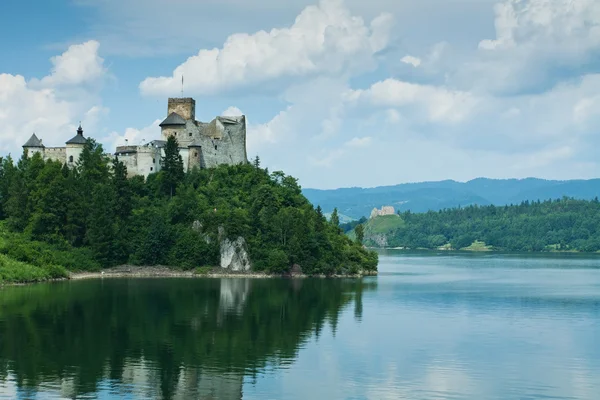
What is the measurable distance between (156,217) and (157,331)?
44667mm

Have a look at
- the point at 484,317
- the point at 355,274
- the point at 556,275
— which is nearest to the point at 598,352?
the point at 484,317

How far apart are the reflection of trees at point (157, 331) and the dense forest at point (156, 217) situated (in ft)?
33.8

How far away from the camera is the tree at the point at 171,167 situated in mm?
101562

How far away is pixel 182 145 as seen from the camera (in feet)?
349

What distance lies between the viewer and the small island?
94.8 meters

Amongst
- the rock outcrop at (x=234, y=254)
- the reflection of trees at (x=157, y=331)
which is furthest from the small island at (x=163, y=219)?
the reflection of trees at (x=157, y=331)

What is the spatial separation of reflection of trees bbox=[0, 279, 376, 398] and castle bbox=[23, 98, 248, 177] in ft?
71.4

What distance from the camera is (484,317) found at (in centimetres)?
6594

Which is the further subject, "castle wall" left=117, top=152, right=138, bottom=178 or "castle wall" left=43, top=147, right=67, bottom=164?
"castle wall" left=43, top=147, right=67, bottom=164

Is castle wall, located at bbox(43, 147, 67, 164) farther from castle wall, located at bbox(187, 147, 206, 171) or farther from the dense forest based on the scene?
castle wall, located at bbox(187, 147, 206, 171)

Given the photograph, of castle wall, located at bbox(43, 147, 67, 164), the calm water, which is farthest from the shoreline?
castle wall, located at bbox(43, 147, 67, 164)

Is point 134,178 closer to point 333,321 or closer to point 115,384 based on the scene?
point 333,321

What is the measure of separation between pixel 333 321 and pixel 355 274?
45551mm

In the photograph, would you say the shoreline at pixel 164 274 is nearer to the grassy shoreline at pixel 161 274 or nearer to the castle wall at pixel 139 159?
the grassy shoreline at pixel 161 274
